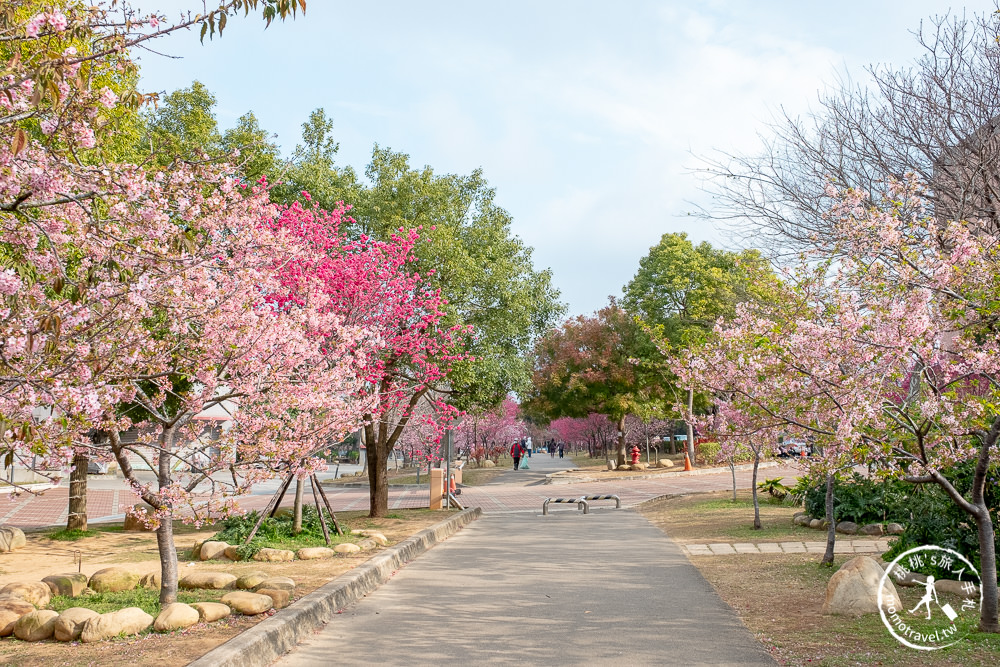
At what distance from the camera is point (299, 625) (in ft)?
22.1

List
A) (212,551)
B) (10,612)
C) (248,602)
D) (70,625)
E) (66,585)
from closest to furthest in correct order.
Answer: (70,625) → (10,612) → (248,602) → (66,585) → (212,551)

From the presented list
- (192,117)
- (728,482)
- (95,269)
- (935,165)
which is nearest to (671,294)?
(728,482)

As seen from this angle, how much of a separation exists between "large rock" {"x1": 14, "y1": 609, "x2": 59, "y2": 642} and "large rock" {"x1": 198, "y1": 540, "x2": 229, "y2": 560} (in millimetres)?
5058

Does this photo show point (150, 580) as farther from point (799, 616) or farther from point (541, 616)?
point (799, 616)

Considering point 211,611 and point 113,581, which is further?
point 113,581

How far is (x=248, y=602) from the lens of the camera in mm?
6973

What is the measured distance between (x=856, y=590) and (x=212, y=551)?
878cm

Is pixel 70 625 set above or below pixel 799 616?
above

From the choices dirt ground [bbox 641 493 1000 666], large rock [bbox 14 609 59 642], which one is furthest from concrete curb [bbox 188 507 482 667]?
dirt ground [bbox 641 493 1000 666]

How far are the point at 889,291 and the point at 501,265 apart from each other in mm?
13080

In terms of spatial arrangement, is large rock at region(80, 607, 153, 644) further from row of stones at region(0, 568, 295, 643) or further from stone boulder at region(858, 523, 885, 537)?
stone boulder at region(858, 523, 885, 537)

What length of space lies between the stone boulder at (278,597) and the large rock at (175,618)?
2.67ft

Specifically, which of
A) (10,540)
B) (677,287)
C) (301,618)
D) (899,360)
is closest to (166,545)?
(301,618)

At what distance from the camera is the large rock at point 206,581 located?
826 centimetres
